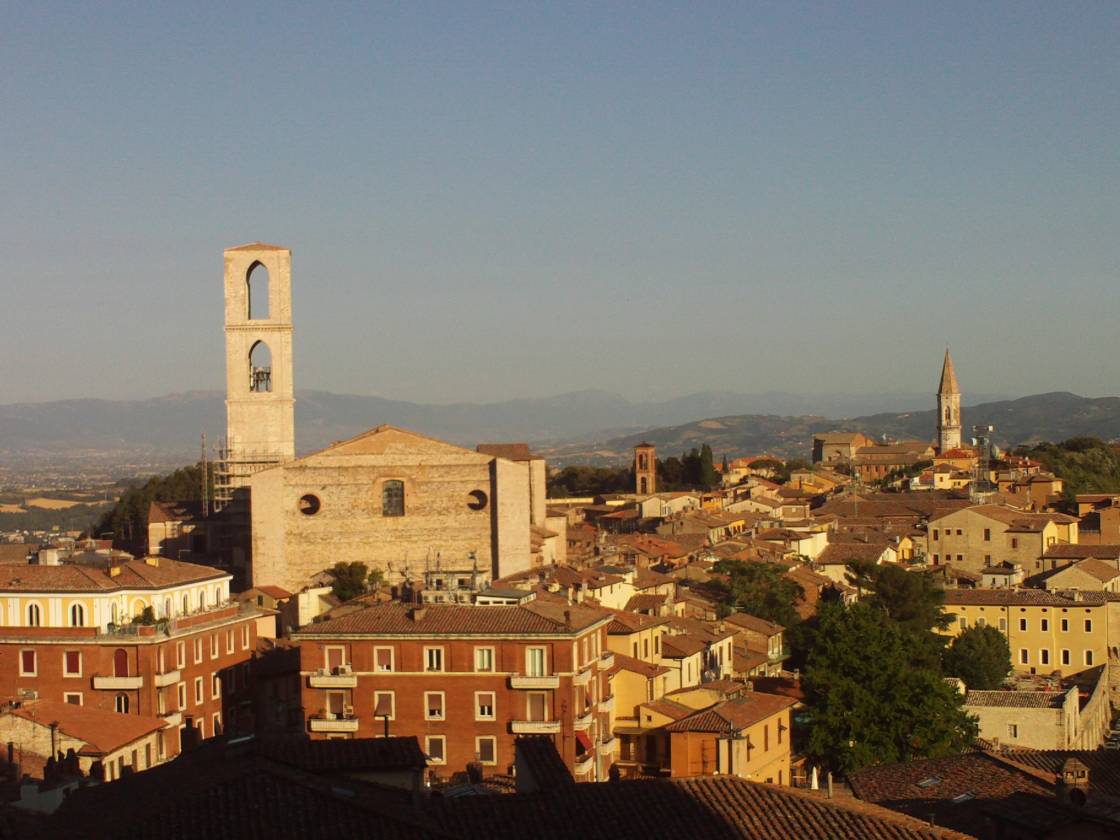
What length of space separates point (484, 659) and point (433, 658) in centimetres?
77

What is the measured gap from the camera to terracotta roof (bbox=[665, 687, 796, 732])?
1056 inches

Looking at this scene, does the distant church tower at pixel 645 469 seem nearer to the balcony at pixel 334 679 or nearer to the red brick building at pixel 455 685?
the red brick building at pixel 455 685

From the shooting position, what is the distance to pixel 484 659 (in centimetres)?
2669

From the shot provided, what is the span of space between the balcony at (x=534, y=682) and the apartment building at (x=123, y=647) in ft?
15.0

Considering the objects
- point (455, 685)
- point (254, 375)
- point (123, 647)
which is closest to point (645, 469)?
point (254, 375)

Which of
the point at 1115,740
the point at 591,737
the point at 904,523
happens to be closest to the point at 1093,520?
the point at 904,523

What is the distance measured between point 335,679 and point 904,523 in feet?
142

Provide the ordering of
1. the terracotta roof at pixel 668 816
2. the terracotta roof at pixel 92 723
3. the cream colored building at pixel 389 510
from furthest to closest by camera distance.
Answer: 1. the cream colored building at pixel 389 510
2. the terracotta roof at pixel 92 723
3. the terracotta roof at pixel 668 816

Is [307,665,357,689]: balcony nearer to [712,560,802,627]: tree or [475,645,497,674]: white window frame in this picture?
[475,645,497,674]: white window frame

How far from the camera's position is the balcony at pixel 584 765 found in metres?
26.4

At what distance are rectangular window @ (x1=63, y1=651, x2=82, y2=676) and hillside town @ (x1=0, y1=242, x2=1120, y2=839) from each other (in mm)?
72

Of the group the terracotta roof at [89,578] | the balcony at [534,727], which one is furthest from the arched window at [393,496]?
the balcony at [534,727]

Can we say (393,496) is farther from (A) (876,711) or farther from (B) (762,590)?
(A) (876,711)

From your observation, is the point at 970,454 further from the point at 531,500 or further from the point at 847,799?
the point at 847,799
